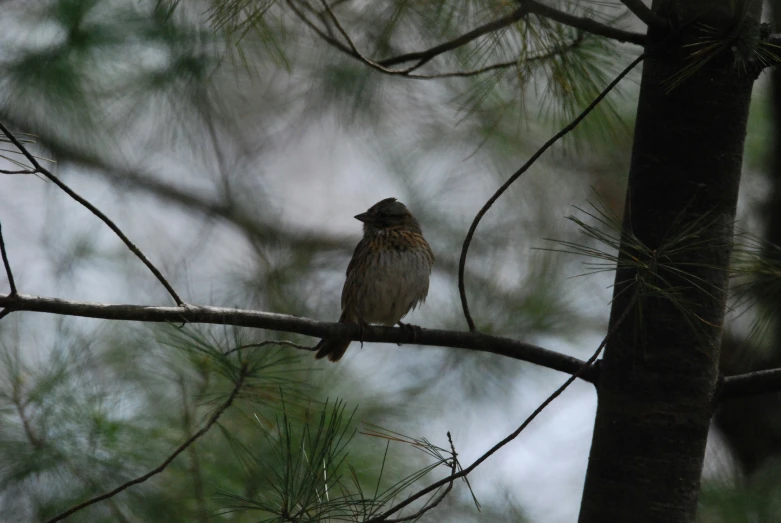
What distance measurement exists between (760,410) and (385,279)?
2272 mm

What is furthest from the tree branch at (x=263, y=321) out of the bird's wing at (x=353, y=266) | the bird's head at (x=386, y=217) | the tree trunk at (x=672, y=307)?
the bird's head at (x=386, y=217)

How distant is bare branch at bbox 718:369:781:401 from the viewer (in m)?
2.66

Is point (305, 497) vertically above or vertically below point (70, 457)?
below

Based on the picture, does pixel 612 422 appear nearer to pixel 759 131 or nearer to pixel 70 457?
pixel 70 457

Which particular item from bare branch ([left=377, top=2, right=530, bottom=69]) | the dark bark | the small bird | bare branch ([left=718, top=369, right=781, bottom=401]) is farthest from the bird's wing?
bare branch ([left=718, top=369, right=781, bottom=401])

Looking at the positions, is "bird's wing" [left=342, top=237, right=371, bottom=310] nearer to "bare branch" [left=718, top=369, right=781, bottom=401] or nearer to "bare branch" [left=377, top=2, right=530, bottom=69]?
"bare branch" [left=377, top=2, right=530, bottom=69]

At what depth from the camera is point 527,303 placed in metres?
5.85

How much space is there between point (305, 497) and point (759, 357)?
3238 millimetres

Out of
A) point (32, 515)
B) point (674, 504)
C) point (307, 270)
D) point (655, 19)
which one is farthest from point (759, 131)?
point (32, 515)

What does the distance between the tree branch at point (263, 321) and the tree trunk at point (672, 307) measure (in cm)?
22

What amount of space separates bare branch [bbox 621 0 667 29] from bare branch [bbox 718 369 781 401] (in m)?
1.08

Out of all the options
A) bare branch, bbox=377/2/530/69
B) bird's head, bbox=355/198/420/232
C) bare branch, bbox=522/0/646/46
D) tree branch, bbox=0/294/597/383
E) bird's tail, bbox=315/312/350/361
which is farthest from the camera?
bird's head, bbox=355/198/420/232

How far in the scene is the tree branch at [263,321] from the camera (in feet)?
8.26

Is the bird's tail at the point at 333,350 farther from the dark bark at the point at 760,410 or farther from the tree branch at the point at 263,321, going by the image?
the dark bark at the point at 760,410
